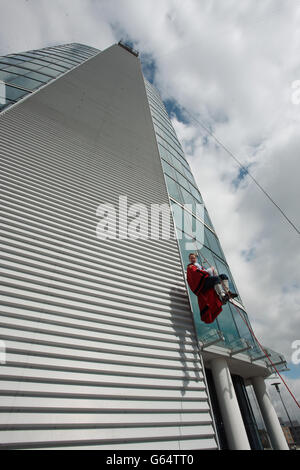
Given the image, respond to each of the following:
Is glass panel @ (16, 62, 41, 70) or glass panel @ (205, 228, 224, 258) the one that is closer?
glass panel @ (205, 228, 224, 258)

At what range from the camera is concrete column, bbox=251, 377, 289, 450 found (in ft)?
16.6

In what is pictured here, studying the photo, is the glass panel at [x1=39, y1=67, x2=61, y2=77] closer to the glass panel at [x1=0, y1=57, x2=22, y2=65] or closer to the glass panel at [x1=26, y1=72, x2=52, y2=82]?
the glass panel at [x1=26, y1=72, x2=52, y2=82]

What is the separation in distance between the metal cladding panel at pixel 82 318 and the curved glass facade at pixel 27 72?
6.03ft

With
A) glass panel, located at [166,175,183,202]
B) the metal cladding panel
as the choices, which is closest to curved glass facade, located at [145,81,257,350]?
glass panel, located at [166,175,183,202]

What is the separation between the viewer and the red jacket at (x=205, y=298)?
349cm

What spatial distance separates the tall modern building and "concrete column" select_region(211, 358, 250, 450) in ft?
0.05

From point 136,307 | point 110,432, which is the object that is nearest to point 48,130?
point 136,307

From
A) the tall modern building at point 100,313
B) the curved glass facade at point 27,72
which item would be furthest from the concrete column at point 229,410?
the curved glass facade at point 27,72

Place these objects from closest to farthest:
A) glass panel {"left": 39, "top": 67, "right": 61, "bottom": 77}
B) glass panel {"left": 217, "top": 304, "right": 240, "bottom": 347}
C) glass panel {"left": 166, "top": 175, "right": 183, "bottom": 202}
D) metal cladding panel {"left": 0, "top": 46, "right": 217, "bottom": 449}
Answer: metal cladding panel {"left": 0, "top": 46, "right": 217, "bottom": 449}, glass panel {"left": 217, "top": 304, "right": 240, "bottom": 347}, glass panel {"left": 166, "top": 175, "right": 183, "bottom": 202}, glass panel {"left": 39, "top": 67, "right": 61, "bottom": 77}

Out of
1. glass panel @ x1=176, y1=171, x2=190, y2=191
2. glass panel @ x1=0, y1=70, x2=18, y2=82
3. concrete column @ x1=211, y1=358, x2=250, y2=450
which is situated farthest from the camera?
glass panel @ x1=176, y1=171, x2=190, y2=191

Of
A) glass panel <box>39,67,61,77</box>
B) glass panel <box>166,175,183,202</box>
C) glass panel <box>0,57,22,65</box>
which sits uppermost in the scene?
glass panel <box>0,57,22,65</box>

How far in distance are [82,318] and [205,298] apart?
74.1 inches

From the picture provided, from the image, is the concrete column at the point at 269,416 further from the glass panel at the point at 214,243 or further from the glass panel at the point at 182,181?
the glass panel at the point at 182,181

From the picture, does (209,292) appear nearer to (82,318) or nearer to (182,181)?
(82,318)
